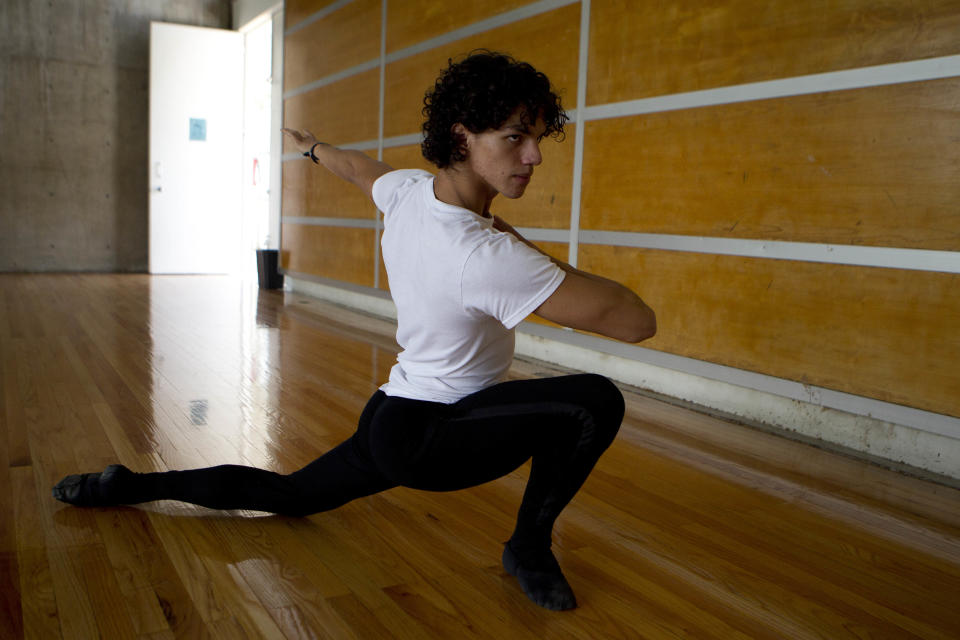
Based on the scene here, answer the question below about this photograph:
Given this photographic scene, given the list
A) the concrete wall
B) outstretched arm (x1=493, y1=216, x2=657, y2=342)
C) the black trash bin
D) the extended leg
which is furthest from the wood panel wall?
the concrete wall

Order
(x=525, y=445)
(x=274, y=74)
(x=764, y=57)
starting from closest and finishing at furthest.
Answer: (x=525, y=445) → (x=764, y=57) → (x=274, y=74)

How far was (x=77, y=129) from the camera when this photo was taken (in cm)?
846

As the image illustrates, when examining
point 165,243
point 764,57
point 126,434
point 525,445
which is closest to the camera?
point 525,445

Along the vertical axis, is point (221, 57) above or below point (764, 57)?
above

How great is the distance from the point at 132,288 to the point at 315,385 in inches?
174

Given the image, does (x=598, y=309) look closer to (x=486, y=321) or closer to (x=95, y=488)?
(x=486, y=321)

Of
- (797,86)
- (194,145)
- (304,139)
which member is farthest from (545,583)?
(194,145)

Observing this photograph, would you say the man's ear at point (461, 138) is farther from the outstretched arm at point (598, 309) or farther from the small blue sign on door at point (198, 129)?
the small blue sign on door at point (198, 129)

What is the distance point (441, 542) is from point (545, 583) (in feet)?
1.18

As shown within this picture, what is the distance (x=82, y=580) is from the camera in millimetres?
1606

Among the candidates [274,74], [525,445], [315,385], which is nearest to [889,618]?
[525,445]

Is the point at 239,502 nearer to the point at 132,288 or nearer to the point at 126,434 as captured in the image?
the point at 126,434

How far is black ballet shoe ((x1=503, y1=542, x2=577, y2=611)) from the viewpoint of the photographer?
5.20 feet

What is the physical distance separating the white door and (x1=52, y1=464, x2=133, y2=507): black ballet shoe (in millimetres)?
7102
